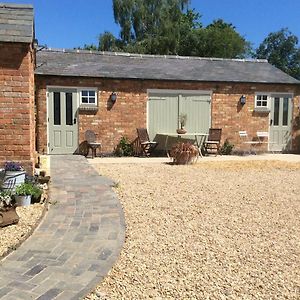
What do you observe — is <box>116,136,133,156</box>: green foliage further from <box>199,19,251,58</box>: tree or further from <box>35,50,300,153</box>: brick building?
<box>199,19,251,58</box>: tree

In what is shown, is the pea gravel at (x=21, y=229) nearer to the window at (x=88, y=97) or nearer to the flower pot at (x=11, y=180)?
the flower pot at (x=11, y=180)

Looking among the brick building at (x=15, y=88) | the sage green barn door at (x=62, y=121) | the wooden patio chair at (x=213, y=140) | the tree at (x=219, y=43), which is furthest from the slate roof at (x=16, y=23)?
the tree at (x=219, y=43)

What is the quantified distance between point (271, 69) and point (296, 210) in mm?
11658

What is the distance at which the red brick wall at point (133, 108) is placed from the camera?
12.5 meters

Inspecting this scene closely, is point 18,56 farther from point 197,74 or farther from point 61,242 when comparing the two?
point 197,74

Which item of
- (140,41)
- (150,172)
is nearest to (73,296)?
(150,172)

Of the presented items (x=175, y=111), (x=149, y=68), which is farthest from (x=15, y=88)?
(x=149, y=68)

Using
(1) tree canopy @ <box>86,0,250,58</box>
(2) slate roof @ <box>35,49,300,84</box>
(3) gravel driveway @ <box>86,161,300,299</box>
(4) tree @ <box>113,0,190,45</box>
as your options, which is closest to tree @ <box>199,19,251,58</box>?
(1) tree canopy @ <box>86,0,250,58</box>

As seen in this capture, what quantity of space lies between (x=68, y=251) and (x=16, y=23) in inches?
166

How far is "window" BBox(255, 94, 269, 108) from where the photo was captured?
47.4ft

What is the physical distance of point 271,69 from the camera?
15891 millimetres

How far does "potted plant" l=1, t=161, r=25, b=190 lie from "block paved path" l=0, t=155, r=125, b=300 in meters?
0.56

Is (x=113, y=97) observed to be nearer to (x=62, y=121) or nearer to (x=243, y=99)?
(x=62, y=121)

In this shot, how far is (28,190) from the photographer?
5258mm
